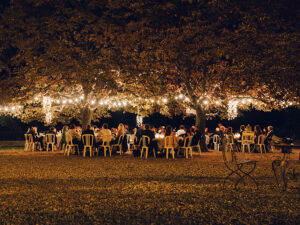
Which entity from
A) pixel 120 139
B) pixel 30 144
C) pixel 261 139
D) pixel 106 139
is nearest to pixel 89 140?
pixel 106 139

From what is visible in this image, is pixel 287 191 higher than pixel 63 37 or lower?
lower

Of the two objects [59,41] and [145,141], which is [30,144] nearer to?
[59,41]

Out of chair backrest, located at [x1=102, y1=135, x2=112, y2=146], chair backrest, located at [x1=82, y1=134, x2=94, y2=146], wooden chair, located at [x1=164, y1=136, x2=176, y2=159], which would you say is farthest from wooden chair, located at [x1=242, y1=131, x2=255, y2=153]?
A: chair backrest, located at [x1=82, y1=134, x2=94, y2=146]

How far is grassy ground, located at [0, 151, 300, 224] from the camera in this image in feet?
15.8

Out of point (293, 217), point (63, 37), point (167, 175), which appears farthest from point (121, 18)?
point (293, 217)

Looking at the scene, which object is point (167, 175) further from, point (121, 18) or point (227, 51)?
point (121, 18)

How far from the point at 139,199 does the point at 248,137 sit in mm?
13198

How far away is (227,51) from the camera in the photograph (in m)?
16.4

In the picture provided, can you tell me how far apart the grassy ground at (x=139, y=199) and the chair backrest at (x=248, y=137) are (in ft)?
27.9

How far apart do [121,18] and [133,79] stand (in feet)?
11.5

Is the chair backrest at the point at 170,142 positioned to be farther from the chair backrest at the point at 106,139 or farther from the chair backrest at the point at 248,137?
the chair backrest at the point at 248,137

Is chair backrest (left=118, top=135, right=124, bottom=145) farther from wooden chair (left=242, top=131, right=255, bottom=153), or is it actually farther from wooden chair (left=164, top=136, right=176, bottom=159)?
wooden chair (left=242, top=131, right=255, bottom=153)

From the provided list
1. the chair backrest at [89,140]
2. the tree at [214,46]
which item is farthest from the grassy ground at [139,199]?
the tree at [214,46]

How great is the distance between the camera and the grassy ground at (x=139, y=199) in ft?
15.8
